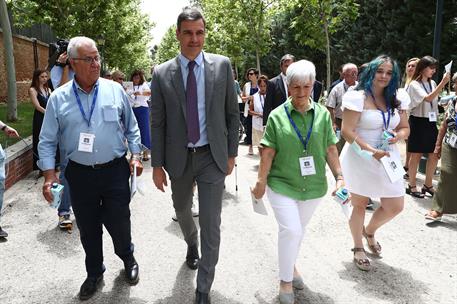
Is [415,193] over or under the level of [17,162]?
under

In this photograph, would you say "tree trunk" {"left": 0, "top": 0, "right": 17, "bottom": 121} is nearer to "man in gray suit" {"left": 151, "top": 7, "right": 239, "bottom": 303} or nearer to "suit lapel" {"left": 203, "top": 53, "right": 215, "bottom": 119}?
"man in gray suit" {"left": 151, "top": 7, "right": 239, "bottom": 303}

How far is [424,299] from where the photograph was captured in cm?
353

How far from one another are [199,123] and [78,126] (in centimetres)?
93

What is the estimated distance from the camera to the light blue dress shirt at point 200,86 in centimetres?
328

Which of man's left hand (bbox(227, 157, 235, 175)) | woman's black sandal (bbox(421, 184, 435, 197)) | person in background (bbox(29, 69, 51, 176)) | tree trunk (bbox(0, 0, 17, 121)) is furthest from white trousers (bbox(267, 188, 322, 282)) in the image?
tree trunk (bbox(0, 0, 17, 121))

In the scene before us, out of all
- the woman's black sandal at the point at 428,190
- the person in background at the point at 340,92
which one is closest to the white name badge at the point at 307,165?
the person in background at the point at 340,92

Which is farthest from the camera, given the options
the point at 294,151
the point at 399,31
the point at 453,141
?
the point at 399,31

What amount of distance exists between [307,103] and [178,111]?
1008mm

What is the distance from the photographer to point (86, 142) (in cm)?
330

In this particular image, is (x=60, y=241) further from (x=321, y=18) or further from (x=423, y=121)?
(x=321, y=18)

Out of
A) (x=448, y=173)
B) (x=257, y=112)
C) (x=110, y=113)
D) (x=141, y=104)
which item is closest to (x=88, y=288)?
(x=110, y=113)

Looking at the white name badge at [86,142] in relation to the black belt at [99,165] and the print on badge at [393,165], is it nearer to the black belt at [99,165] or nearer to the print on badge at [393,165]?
the black belt at [99,165]

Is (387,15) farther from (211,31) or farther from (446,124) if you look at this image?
(446,124)

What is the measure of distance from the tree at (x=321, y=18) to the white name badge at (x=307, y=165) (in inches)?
580
